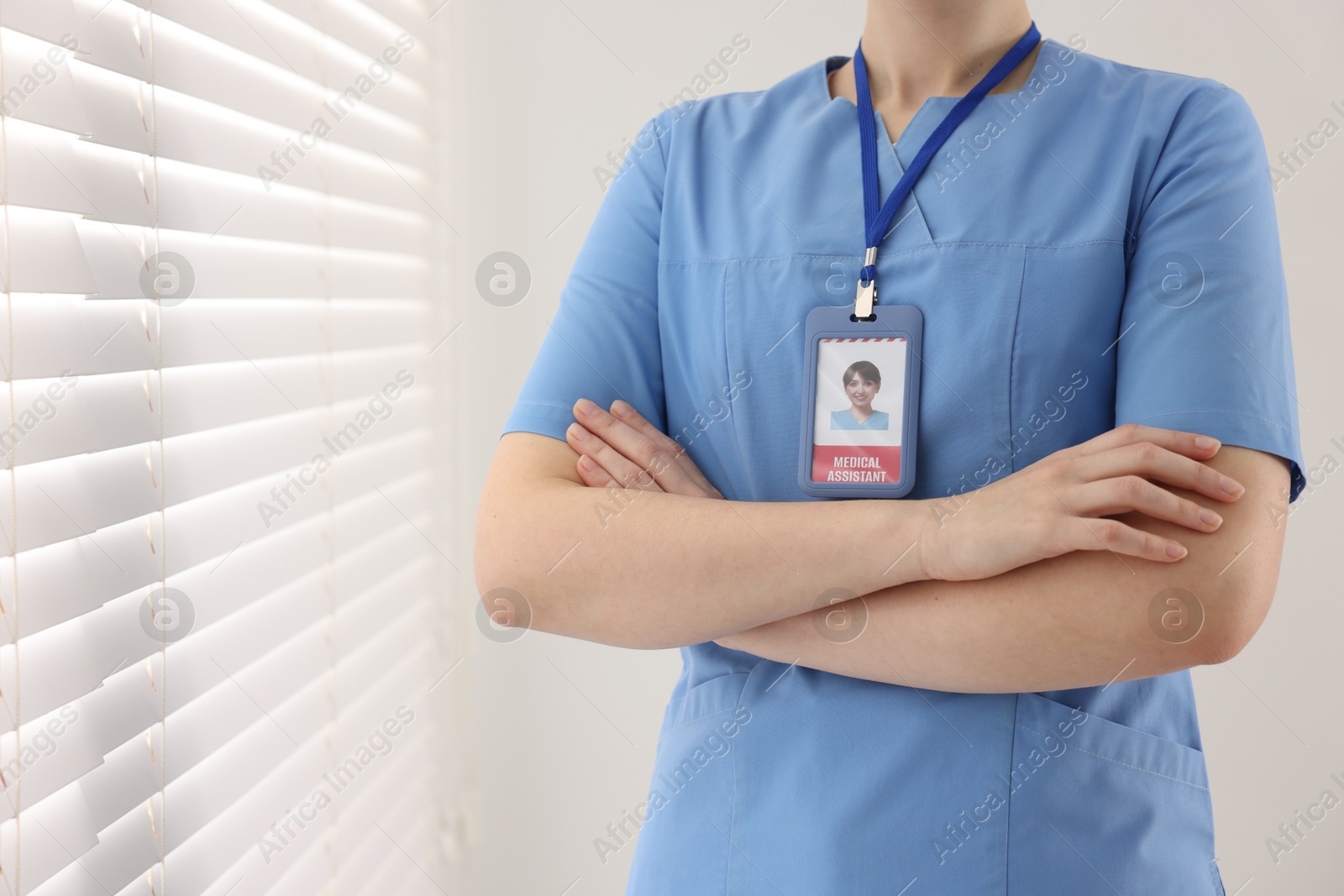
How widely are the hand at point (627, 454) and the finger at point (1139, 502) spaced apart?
320 millimetres

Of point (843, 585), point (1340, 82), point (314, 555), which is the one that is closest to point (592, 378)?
point (843, 585)

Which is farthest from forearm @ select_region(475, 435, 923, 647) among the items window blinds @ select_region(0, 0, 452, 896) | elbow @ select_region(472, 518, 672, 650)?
window blinds @ select_region(0, 0, 452, 896)

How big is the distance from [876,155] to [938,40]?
129 millimetres

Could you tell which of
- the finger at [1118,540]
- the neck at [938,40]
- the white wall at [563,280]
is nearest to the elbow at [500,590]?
the finger at [1118,540]

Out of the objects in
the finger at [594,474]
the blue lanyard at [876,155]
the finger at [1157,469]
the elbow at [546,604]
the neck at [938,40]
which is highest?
the neck at [938,40]

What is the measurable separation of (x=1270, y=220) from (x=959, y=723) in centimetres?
49

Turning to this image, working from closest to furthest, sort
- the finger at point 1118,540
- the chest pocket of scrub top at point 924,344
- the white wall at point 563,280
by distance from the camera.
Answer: the finger at point 1118,540 < the chest pocket of scrub top at point 924,344 < the white wall at point 563,280

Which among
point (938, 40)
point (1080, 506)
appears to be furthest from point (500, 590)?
point (938, 40)

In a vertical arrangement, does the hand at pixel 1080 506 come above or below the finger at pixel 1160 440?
below

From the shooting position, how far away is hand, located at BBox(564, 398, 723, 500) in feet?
2.81

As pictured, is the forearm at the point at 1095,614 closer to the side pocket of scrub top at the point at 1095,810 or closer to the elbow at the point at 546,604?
the side pocket of scrub top at the point at 1095,810

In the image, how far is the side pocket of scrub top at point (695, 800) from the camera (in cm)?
82

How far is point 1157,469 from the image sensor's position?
691 mm

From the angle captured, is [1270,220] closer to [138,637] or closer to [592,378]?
[592,378]
